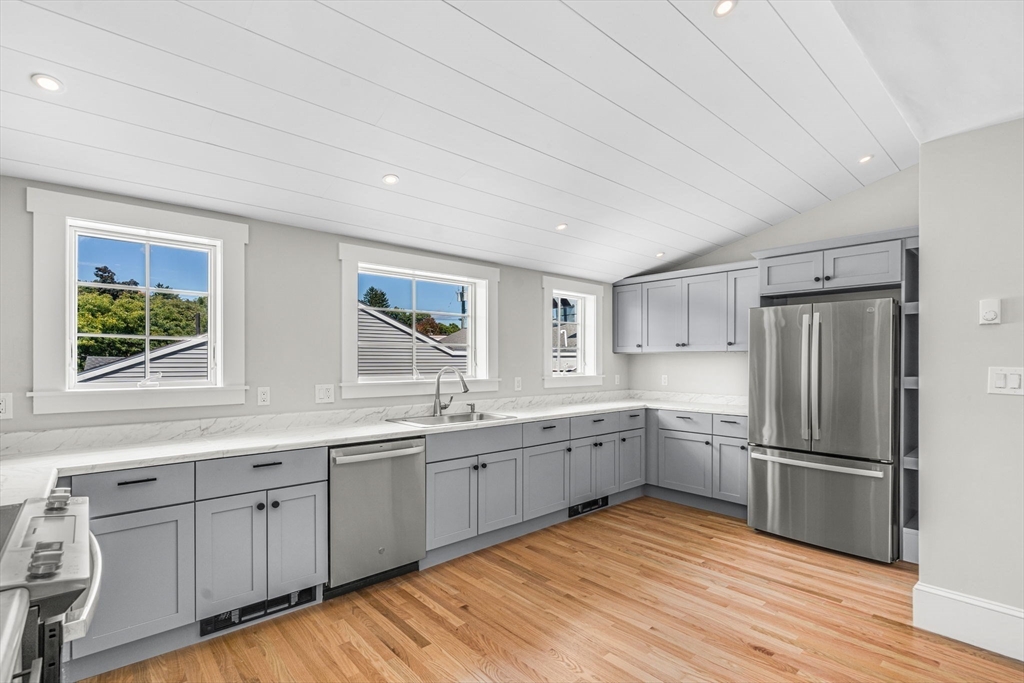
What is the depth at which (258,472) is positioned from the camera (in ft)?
8.27

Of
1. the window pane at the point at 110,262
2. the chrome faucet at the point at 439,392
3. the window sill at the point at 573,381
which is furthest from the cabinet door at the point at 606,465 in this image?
the window pane at the point at 110,262

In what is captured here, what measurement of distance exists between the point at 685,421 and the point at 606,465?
0.81 metres

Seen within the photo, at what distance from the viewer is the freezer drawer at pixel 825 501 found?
336cm

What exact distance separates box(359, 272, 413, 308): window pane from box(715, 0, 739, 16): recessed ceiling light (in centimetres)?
259

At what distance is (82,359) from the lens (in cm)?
259

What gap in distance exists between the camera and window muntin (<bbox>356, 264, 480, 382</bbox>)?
3.69 metres

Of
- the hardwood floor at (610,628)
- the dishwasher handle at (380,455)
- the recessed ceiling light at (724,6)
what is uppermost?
the recessed ceiling light at (724,6)

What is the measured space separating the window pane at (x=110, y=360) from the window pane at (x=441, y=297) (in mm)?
1804

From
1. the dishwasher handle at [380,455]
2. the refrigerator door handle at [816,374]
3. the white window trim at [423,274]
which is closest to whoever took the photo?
the dishwasher handle at [380,455]

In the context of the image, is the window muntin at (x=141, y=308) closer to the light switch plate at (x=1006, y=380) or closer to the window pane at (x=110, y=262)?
the window pane at (x=110, y=262)

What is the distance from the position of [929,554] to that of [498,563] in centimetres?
232

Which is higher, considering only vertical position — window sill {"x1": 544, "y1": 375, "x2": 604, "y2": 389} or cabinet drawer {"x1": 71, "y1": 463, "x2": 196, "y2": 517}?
window sill {"x1": 544, "y1": 375, "x2": 604, "y2": 389}

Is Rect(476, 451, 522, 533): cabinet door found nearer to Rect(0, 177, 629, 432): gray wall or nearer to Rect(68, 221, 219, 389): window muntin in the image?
Rect(0, 177, 629, 432): gray wall

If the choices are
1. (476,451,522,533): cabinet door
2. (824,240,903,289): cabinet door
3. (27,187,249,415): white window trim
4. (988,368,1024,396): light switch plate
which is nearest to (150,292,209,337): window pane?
(27,187,249,415): white window trim
